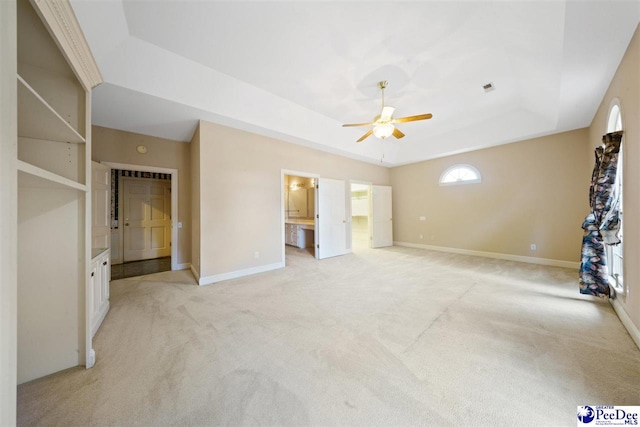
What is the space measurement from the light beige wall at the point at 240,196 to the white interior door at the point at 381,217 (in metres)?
2.83

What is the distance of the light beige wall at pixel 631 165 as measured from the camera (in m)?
1.95

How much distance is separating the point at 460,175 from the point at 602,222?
351 cm

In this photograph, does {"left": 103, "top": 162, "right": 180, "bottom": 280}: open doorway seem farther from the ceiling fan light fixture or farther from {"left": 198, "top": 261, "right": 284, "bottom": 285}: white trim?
the ceiling fan light fixture

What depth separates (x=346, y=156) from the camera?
5844 millimetres

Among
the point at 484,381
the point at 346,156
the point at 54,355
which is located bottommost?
the point at 484,381

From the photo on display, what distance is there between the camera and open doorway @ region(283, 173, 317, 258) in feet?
22.3

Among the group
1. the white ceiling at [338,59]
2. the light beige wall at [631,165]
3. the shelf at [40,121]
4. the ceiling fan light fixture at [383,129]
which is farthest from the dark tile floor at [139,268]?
the light beige wall at [631,165]

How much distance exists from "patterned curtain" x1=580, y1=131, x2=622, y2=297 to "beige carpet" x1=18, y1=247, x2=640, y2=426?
0.26 meters

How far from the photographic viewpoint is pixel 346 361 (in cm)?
169

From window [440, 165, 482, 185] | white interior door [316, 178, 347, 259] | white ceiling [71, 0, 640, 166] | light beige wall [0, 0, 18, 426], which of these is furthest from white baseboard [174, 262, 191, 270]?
window [440, 165, 482, 185]

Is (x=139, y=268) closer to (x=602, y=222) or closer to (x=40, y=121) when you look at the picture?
(x=40, y=121)

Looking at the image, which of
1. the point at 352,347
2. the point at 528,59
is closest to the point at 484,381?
the point at 352,347

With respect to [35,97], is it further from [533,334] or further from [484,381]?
[533,334]

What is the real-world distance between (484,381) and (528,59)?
3.73m
